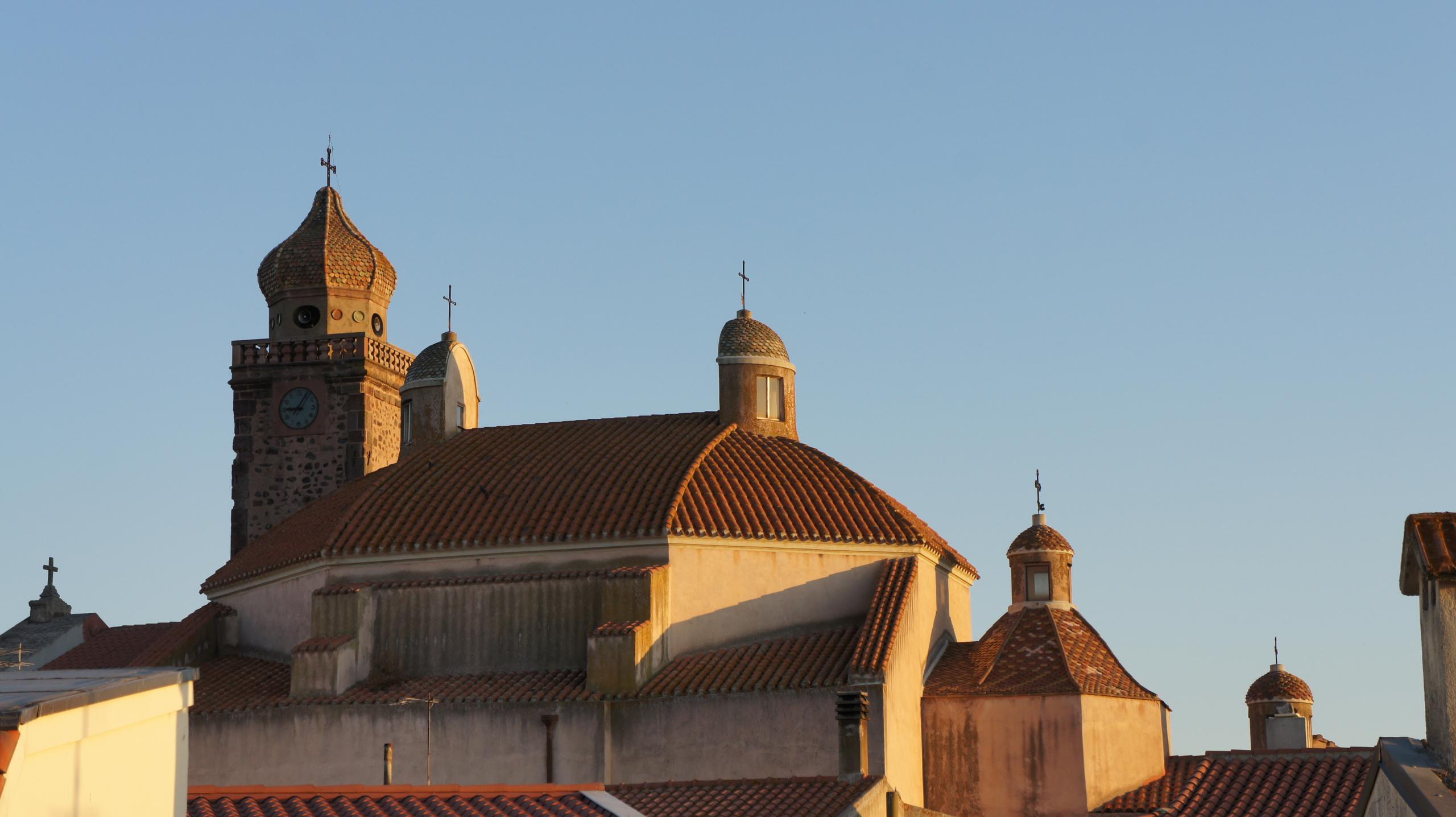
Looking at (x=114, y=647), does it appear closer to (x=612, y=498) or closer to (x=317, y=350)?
(x=317, y=350)

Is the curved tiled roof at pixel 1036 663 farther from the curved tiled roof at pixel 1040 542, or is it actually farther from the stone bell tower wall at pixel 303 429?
the stone bell tower wall at pixel 303 429

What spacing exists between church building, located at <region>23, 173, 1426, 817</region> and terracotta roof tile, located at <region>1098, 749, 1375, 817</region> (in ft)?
0.47

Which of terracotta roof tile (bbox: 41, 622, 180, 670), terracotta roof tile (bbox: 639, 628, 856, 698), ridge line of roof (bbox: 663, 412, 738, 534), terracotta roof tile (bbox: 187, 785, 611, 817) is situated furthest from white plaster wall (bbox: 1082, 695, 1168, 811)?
terracotta roof tile (bbox: 41, 622, 180, 670)

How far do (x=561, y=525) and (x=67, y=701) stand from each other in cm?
2080

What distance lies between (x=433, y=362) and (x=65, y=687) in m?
27.7

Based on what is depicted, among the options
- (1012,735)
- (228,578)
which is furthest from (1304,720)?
(228,578)

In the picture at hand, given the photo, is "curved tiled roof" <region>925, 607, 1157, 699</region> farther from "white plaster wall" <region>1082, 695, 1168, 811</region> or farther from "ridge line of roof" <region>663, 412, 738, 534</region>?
"ridge line of roof" <region>663, 412, 738, 534</region>

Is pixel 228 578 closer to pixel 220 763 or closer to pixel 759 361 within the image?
pixel 220 763

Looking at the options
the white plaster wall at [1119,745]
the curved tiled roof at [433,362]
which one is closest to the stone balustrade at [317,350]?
the curved tiled roof at [433,362]

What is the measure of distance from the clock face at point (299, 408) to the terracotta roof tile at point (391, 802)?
3083 cm

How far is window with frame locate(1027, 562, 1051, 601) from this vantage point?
37844mm

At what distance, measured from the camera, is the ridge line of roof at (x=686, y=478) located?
35281 mm

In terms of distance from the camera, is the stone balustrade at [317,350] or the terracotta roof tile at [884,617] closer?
the terracotta roof tile at [884,617]

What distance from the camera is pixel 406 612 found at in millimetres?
36438
